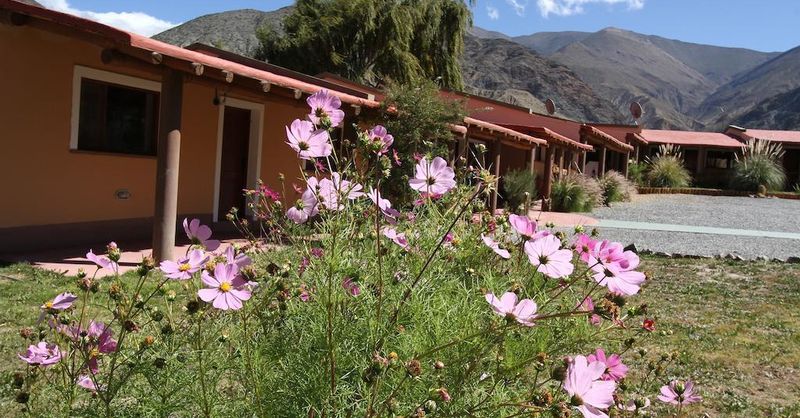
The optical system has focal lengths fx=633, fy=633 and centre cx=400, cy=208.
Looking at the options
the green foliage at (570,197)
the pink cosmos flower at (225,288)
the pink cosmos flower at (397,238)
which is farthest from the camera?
the green foliage at (570,197)

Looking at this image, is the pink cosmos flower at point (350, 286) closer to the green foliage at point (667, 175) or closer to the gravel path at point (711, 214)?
the gravel path at point (711, 214)

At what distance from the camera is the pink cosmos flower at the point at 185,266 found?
1.36m

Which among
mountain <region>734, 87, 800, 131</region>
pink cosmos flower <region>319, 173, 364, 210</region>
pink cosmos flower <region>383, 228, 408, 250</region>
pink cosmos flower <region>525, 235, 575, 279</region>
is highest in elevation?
mountain <region>734, 87, 800, 131</region>

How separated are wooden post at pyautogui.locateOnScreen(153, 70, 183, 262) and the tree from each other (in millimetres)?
15969

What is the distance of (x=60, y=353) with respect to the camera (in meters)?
1.52

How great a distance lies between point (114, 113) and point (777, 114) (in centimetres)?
10868

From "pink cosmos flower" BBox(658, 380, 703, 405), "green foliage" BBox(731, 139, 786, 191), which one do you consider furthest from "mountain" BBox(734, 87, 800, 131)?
"pink cosmos flower" BBox(658, 380, 703, 405)

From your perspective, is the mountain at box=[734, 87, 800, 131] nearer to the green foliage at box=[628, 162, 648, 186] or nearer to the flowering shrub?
the green foliage at box=[628, 162, 648, 186]

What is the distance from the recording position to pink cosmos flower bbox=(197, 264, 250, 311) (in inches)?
50.4

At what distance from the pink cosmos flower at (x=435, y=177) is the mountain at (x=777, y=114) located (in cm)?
10325

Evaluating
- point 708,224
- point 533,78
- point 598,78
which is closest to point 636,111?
point 708,224

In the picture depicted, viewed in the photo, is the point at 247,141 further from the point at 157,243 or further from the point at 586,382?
the point at 586,382

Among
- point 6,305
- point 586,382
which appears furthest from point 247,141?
point 586,382

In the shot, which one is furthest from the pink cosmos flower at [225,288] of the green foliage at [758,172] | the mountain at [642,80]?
the mountain at [642,80]
